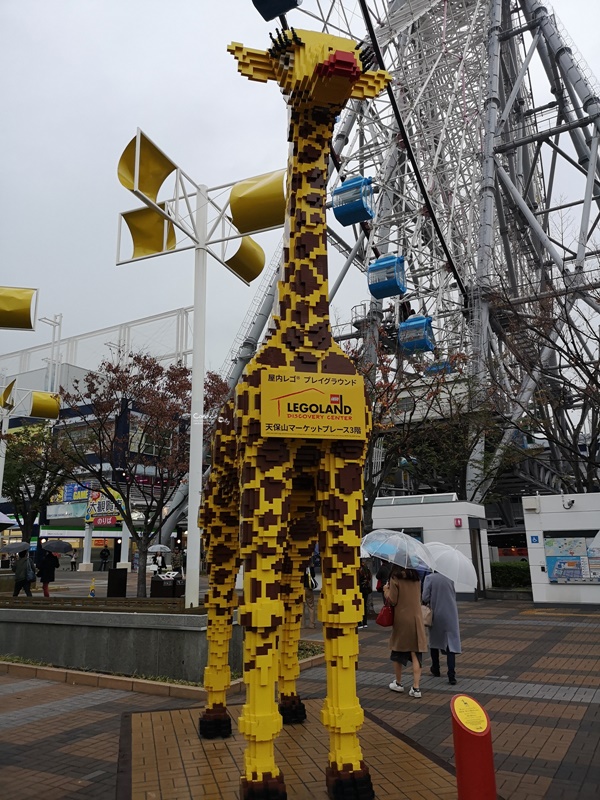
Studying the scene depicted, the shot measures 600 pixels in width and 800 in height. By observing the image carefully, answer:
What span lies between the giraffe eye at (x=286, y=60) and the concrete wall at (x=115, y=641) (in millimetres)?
6840

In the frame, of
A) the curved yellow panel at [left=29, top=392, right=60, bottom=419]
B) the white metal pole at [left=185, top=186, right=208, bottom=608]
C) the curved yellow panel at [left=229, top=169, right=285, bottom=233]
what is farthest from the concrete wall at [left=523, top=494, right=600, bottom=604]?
the curved yellow panel at [left=29, top=392, right=60, bottom=419]

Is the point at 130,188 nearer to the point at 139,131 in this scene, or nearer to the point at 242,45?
the point at 139,131

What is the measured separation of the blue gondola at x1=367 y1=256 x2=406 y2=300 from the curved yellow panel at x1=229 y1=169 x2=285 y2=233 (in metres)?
15.0

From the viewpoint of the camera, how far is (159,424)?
1942 cm

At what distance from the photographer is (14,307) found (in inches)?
430

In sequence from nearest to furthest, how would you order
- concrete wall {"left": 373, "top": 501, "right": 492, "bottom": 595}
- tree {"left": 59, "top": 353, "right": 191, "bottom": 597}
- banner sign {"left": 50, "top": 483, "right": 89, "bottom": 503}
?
tree {"left": 59, "top": 353, "right": 191, "bottom": 597}, concrete wall {"left": 373, "top": 501, "right": 492, "bottom": 595}, banner sign {"left": 50, "top": 483, "right": 89, "bottom": 503}

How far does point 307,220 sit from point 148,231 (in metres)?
6.45

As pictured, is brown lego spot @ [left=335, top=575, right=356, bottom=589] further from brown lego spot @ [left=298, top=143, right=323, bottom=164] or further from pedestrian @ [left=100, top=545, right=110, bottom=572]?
pedestrian @ [left=100, top=545, right=110, bottom=572]

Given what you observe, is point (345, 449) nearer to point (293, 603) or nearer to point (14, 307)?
point (293, 603)

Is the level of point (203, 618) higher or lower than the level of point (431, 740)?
higher

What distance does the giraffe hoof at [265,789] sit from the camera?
14.4 ft

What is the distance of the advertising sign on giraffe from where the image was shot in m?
4.89

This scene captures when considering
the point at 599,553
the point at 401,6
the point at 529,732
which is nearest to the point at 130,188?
the point at 529,732

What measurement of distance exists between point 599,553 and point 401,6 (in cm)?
2898
